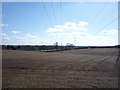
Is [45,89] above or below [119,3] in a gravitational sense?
below

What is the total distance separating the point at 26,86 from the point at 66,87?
2240 mm

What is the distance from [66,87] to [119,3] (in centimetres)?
1534

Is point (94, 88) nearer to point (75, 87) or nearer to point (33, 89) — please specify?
point (75, 87)

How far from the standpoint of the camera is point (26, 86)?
284 inches

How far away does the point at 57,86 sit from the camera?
290 inches

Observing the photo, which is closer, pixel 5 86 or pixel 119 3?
pixel 5 86

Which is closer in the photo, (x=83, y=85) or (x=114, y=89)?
(x=114, y=89)

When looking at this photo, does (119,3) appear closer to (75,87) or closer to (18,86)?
(75,87)

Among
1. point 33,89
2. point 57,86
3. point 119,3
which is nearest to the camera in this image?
point 33,89

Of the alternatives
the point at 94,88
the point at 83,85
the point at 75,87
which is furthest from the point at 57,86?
the point at 94,88

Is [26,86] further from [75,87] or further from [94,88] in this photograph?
[94,88]

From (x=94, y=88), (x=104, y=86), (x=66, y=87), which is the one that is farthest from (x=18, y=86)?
(x=104, y=86)

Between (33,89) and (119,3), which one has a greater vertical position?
(119,3)

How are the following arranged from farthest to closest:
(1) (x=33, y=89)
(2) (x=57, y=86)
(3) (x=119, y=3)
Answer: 1. (3) (x=119, y=3)
2. (2) (x=57, y=86)
3. (1) (x=33, y=89)
